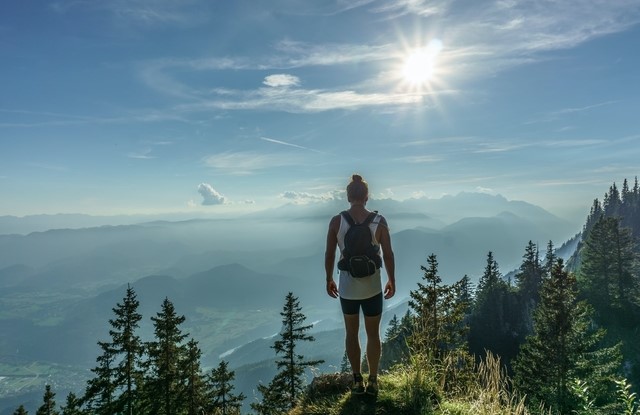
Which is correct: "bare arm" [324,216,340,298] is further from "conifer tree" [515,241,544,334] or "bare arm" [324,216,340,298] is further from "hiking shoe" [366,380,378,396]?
"conifer tree" [515,241,544,334]

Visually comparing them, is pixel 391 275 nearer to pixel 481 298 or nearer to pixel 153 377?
pixel 153 377

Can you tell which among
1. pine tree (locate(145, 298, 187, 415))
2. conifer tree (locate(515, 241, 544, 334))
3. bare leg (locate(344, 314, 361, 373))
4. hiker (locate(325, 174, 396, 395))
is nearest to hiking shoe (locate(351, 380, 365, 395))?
hiker (locate(325, 174, 396, 395))

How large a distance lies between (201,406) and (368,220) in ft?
80.9

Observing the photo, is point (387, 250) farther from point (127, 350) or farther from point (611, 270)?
point (611, 270)

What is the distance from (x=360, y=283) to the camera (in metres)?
6.46

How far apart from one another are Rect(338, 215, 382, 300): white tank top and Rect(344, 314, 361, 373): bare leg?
0.43m

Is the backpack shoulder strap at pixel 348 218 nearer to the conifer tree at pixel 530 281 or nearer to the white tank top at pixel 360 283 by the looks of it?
the white tank top at pixel 360 283

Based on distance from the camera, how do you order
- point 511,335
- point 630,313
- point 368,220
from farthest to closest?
1. point 511,335
2. point 630,313
3. point 368,220

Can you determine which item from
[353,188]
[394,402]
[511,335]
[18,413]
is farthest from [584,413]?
[511,335]

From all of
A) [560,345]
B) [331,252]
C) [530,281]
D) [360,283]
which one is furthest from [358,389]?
[530,281]

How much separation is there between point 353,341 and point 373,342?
39 cm

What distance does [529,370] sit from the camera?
26.5m

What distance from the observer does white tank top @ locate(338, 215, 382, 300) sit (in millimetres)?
6457

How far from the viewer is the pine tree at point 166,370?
2392cm
